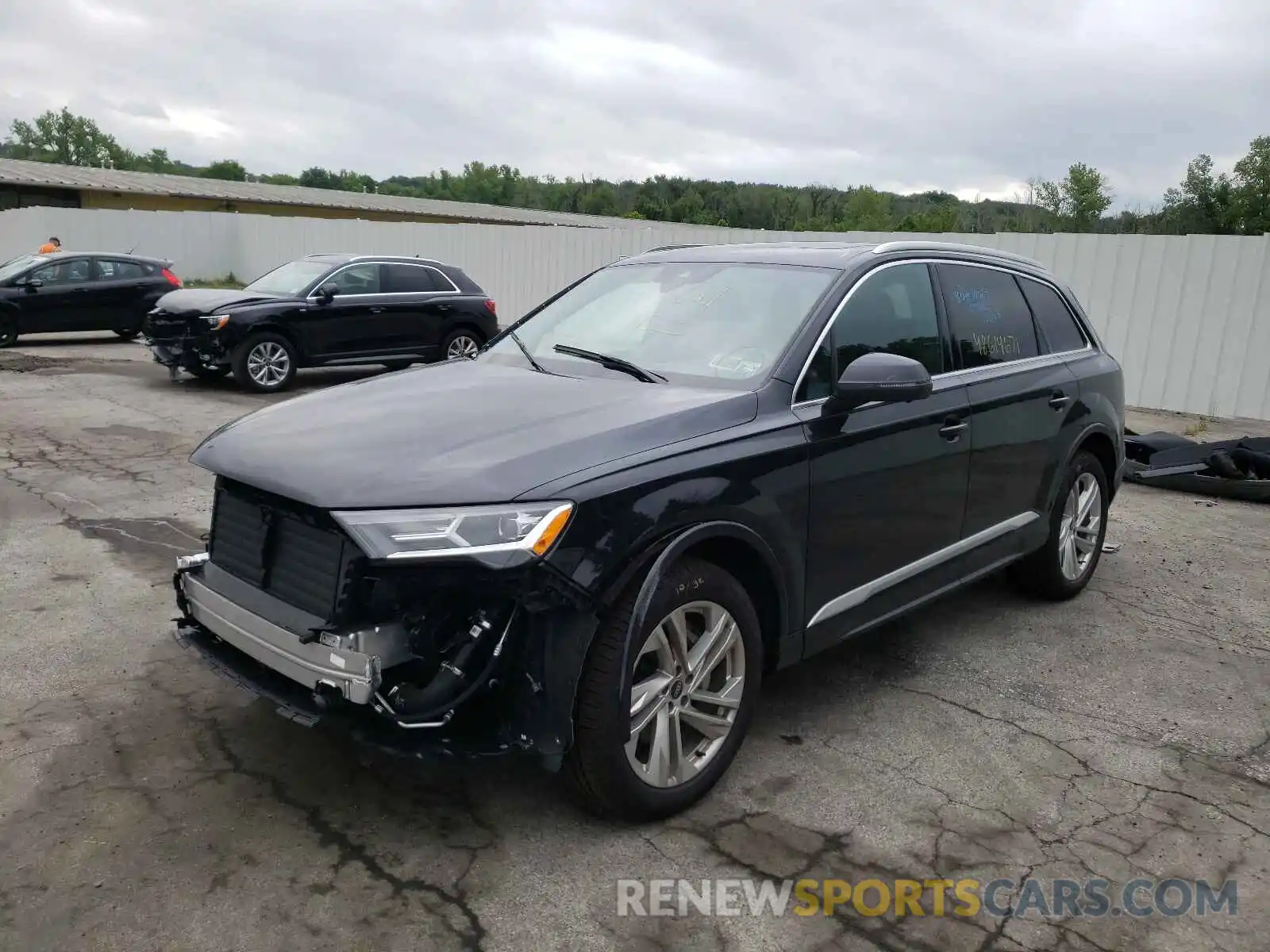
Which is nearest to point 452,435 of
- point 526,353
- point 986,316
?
point 526,353

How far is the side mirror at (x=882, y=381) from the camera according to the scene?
3473 millimetres

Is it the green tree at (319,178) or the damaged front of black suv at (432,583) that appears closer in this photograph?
the damaged front of black suv at (432,583)

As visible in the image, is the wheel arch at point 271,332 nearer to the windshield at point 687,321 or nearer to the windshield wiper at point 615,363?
the windshield at point 687,321

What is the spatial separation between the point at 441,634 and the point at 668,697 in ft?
2.52

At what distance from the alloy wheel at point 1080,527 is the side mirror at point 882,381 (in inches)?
81.4

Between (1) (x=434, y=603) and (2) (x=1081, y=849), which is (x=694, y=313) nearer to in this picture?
(1) (x=434, y=603)

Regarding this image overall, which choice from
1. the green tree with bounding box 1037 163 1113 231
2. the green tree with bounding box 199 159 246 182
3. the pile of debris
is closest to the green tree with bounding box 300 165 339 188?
the green tree with bounding box 199 159 246 182

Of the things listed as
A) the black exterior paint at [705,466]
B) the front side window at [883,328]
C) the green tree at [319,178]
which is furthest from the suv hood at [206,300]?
the green tree at [319,178]

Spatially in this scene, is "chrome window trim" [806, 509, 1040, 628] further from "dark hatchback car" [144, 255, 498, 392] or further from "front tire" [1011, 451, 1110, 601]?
"dark hatchback car" [144, 255, 498, 392]

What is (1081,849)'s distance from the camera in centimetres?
307

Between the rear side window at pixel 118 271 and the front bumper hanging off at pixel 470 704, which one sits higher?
the rear side window at pixel 118 271

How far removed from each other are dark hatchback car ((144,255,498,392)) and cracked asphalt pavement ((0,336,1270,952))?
22.8ft

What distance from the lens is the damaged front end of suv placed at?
2.66m

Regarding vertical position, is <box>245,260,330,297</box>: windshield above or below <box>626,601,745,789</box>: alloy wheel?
above
